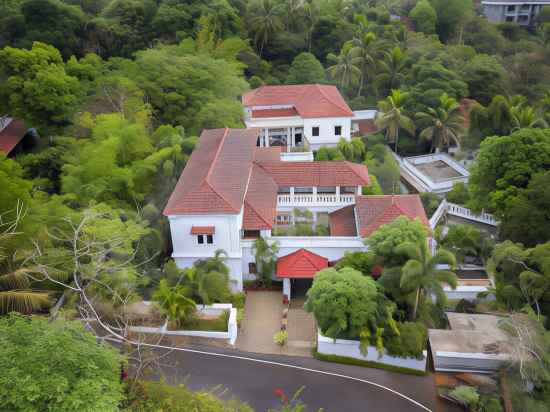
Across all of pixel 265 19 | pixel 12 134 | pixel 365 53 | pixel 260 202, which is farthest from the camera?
pixel 265 19

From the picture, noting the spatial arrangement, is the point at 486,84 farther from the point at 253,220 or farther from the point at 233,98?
the point at 253,220

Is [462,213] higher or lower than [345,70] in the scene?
lower

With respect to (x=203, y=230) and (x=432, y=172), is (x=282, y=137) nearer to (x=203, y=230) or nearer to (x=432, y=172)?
(x=432, y=172)

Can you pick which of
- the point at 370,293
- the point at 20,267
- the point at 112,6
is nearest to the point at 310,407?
the point at 370,293

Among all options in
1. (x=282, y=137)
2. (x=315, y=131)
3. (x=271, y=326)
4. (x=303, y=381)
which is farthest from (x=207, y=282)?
(x=282, y=137)

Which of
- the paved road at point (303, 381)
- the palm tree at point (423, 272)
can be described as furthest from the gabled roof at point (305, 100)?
the paved road at point (303, 381)

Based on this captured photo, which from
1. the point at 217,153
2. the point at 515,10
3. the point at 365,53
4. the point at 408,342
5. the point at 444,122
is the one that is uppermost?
the point at 515,10

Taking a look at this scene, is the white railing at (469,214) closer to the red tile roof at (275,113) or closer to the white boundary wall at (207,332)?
the red tile roof at (275,113)

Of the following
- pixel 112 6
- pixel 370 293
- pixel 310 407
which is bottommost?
pixel 310 407
